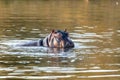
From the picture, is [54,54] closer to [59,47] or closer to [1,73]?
[59,47]

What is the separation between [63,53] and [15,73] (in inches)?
187

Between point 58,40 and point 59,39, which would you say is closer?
point 59,39

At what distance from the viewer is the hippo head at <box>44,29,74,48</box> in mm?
20909

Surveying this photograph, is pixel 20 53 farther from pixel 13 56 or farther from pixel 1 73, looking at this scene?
pixel 1 73

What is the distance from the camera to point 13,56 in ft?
61.1

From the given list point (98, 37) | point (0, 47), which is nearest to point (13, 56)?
point (0, 47)

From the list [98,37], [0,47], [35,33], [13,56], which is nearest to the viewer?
[13,56]

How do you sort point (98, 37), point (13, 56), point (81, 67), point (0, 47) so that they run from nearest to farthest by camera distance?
→ point (81, 67), point (13, 56), point (0, 47), point (98, 37)

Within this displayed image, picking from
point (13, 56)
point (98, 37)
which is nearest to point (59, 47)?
point (13, 56)

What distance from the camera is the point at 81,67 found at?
53.3ft

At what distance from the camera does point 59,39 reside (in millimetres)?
20953

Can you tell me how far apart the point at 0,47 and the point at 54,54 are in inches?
113

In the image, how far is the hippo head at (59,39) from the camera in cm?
2091

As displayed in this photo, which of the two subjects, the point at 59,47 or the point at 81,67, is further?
the point at 59,47
